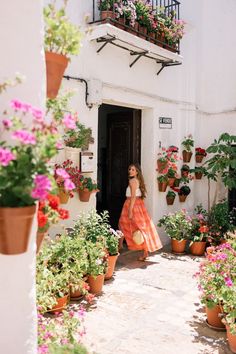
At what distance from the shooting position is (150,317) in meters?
4.91

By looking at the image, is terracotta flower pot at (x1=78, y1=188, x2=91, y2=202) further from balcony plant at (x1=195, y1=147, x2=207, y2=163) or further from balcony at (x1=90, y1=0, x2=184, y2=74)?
balcony plant at (x1=195, y1=147, x2=207, y2=163)

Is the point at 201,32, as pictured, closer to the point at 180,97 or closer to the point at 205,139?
the point at 180,97

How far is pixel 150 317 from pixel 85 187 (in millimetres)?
2407

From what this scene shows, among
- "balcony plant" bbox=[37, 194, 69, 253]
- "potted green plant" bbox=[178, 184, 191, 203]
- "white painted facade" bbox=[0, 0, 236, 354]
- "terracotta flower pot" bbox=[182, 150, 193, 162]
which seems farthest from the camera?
"terracotta flower pot" bbox=[182, 150, 193, 162]

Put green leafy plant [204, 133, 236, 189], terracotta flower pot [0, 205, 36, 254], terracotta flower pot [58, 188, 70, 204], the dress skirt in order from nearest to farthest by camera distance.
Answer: terracotta flower pot [0, 205, 36, 254] < terracotta flower pot [58, 188, 70, 204] < the dress skirt < green leafy plant [204, 133, 236, 189]

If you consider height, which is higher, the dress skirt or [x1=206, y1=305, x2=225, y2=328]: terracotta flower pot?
the dress skirt

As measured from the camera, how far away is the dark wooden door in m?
8.53

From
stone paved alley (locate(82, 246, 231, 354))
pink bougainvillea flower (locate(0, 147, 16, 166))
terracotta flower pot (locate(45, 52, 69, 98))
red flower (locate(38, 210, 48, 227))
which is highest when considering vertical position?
terracotta flower pot (locate(45, 52, 69, 98))

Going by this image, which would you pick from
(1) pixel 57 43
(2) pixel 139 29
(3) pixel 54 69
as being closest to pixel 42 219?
(3) pixel 54 69

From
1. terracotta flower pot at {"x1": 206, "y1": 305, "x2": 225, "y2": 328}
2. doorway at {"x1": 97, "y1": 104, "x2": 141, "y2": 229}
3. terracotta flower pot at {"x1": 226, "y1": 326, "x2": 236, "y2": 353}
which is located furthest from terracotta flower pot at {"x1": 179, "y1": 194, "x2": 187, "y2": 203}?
terracotta flower pot at {"x1": 226, "y1": 326, "x2": 236, "y2": 353}

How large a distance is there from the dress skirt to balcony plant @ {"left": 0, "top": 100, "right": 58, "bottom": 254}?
5.56m

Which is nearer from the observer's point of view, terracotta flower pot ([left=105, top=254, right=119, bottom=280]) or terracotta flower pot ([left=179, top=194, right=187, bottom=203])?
terracotta flower pot ([left=105, top=254, right=119, bottom=280])

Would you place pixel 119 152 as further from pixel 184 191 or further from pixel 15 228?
pixel 15 228

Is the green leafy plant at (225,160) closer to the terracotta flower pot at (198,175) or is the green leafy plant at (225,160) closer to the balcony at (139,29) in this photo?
the terracotta flower pot at (198,175)
